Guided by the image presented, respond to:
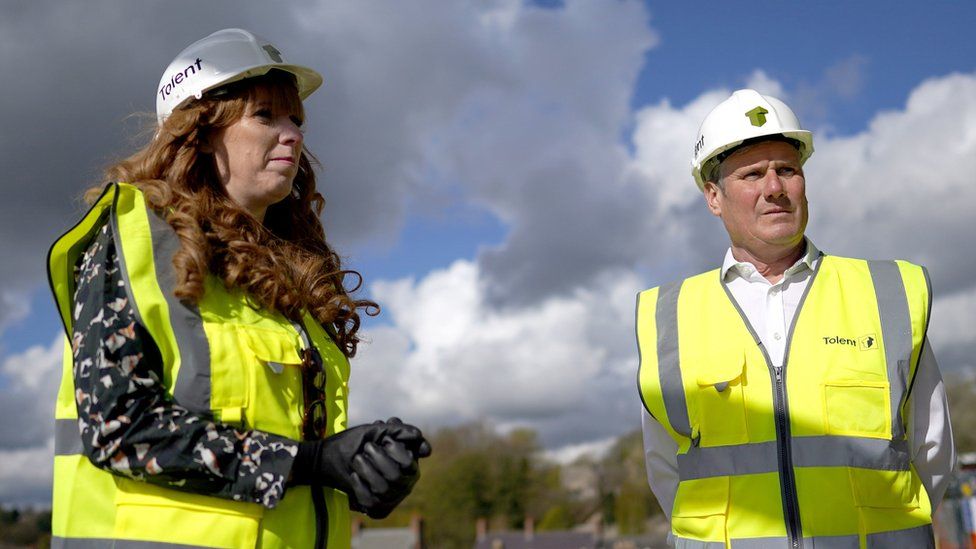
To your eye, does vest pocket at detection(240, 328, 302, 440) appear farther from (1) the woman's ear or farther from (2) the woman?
(1) the woman's ear

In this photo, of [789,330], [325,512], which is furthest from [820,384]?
[325,512]

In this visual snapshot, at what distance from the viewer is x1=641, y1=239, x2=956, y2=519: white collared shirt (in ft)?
12.9

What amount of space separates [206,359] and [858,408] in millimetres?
2511

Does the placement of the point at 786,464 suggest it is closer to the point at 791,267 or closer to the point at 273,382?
the point at 791,267

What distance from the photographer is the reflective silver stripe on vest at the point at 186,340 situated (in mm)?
2541

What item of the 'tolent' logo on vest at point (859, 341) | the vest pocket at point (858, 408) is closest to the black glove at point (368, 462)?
the vest pocket at point (858, 408)

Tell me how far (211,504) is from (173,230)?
80 centimetres

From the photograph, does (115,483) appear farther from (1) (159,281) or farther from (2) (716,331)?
(2) (716,331)

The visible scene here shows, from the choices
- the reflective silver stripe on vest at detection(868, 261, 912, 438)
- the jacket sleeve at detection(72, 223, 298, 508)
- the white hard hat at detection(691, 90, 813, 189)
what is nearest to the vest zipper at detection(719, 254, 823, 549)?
the reflective silver stripe on vest at detection(868, 261, 912, 438)

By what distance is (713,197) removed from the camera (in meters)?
4.52

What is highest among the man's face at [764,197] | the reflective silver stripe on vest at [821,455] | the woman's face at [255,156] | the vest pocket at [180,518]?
the man's face at [764,197]

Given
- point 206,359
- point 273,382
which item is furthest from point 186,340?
point 273,382

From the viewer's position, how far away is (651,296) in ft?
14.7

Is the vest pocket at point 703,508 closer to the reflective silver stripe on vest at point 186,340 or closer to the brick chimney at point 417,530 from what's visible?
the reflective silver stripe on vest at point 186,340
